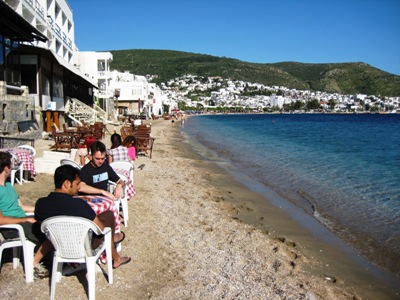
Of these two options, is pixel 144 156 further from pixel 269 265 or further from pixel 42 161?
pixel 269 265

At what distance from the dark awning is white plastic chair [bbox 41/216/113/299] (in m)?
11.8

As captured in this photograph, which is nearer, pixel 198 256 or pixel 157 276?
pixel 157 276

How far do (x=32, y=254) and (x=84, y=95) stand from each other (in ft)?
104

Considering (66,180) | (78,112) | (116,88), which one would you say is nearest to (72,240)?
(66,180)

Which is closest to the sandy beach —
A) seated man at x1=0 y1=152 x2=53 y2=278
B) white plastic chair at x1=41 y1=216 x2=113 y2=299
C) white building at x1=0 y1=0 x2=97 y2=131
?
seated man at x1=0 y1=152 x2=53 y2=278

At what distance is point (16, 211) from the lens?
14.2 ft

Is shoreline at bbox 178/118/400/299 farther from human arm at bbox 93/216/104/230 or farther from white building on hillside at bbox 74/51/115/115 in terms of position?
white building on hillside at bbox 74/51/115/115

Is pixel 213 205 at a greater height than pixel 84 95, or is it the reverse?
pixel 84 95

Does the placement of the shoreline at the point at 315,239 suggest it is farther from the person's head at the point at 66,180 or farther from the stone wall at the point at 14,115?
the stone wall at the point at 14,115

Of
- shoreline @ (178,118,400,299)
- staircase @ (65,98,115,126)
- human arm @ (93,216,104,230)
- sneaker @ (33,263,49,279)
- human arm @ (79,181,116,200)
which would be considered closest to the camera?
human arm @ (93,216,104,230)

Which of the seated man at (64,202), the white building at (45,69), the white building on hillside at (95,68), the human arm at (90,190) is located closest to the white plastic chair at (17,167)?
the human arm at (90,190)

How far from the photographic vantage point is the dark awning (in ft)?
44.8

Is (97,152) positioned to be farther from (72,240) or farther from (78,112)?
(78,112)

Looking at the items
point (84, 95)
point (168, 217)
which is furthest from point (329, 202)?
point (84, 95)
